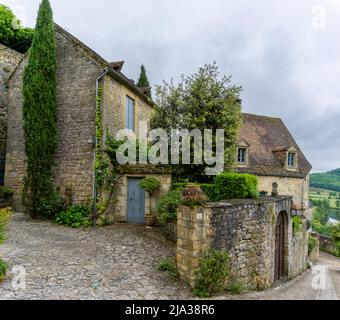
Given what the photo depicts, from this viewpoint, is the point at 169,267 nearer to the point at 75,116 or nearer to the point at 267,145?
the point at 75,116

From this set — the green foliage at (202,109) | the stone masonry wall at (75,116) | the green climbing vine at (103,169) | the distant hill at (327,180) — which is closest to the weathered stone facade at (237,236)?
the green foliage at (202,109)

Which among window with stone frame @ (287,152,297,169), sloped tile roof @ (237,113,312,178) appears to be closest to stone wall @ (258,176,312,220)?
sloped tile roof @ (237,113,312,178)

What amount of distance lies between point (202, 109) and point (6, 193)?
10579 millimetres

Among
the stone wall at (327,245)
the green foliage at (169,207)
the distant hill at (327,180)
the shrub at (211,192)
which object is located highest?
the shrub at (211,192)

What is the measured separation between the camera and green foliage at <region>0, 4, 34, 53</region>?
1811cm

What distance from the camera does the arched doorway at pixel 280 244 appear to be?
9617 millimetres

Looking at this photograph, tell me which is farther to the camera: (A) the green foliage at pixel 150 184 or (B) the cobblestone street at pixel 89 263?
(A) the green foliage at pixel 150 184

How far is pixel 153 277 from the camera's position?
5.82 metres

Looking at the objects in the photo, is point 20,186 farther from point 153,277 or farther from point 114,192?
point 153,277

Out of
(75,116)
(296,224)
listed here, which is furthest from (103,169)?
(296,224)

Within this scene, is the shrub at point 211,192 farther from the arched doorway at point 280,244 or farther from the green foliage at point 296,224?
the green foliage at point 296,224

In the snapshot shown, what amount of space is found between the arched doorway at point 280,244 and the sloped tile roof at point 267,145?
6.88m

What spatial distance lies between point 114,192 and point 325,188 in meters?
74.3

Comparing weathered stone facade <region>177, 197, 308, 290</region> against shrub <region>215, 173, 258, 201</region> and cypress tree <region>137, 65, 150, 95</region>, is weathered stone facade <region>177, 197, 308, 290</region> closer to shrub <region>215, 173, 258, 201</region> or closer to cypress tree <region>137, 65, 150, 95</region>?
shrub <region>215, 173, 258, 201</region>
